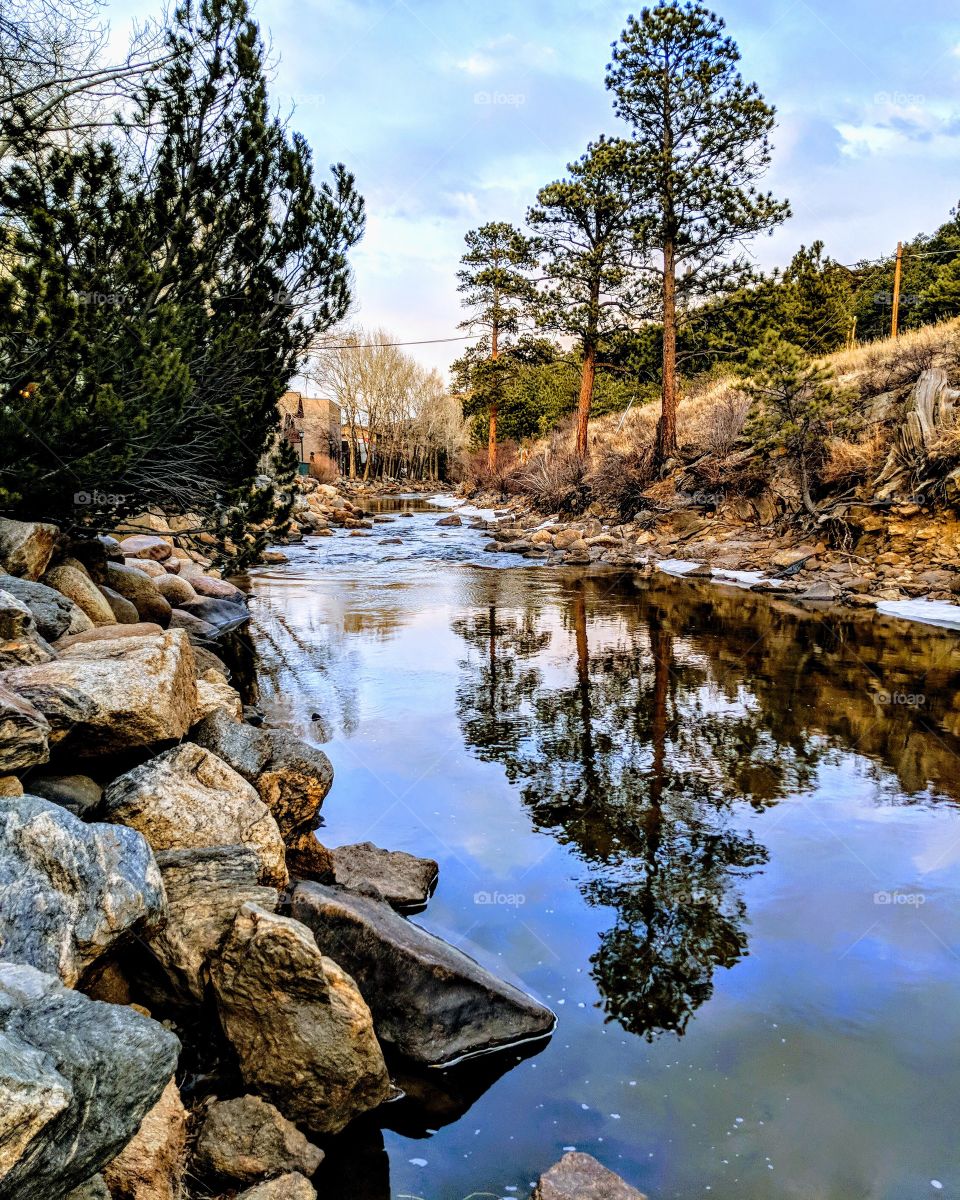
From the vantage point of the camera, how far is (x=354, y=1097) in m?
2.82

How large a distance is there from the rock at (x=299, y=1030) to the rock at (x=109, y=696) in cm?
142

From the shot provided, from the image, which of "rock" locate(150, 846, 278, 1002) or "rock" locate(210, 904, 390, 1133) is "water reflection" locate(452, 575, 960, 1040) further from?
"rock" locate(150, 846, 278, 1002)

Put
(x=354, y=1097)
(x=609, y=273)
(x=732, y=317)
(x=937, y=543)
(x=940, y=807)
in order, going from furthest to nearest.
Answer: (x=609, y=273), (x=732, y=317), (x=937, y=543), (x=940, y=807), (x=354, y=1097)

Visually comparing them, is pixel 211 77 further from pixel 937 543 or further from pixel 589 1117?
pixel 937 543

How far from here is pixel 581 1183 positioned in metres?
2.49

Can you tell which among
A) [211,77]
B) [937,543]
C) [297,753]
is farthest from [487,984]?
[937,543]

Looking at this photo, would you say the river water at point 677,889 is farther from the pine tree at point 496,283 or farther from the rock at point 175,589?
the pine tree at point 496,283

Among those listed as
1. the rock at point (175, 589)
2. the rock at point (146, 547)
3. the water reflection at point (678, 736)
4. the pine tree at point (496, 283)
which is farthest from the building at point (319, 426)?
the water reflection at point (678, 736)

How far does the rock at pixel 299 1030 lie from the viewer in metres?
2.75

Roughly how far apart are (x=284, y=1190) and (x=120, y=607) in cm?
622

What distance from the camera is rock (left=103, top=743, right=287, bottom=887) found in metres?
3.53

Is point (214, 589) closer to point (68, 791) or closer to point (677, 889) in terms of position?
point (68, 791)

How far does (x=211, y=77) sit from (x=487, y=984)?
29.3 feet

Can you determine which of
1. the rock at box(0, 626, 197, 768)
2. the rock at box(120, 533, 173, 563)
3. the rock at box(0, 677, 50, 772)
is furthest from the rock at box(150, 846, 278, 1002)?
the rock at box(120, 533, 173, 563)
